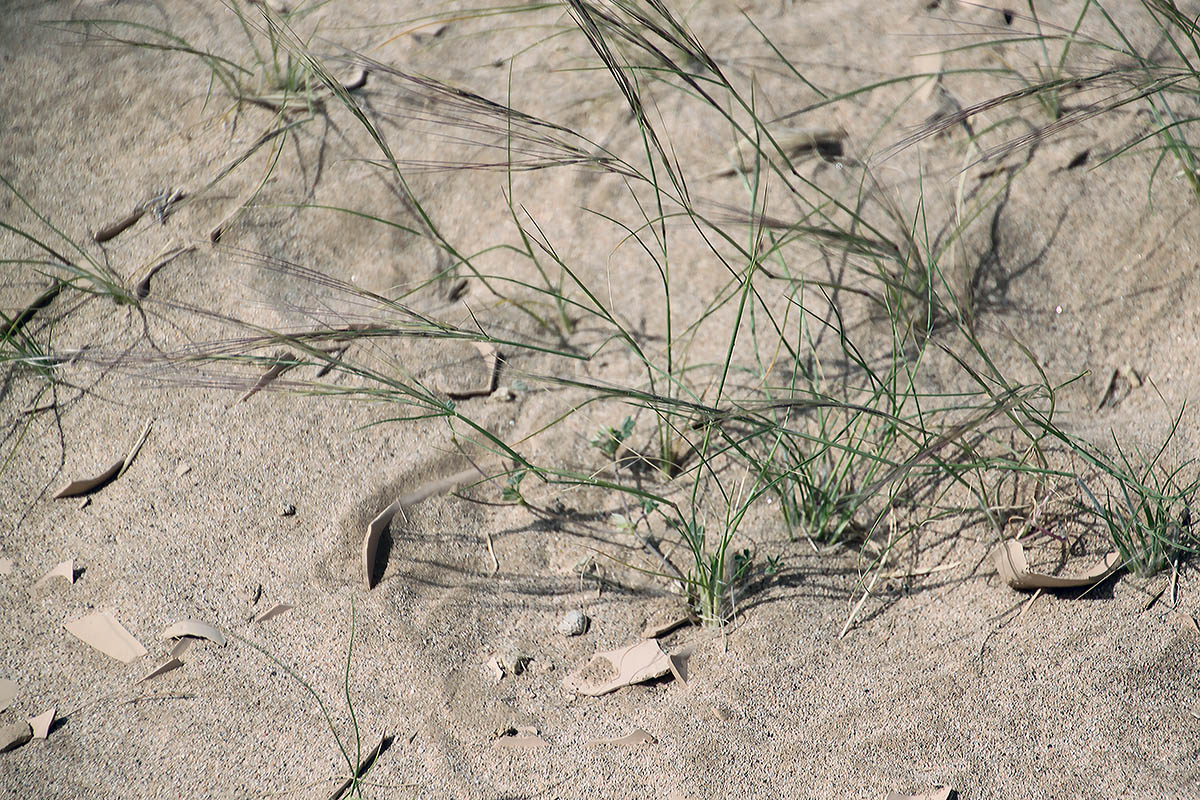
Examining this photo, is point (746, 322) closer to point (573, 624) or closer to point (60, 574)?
point (573, 624)

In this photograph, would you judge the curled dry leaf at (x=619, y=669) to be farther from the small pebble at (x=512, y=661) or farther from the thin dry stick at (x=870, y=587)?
the thin dry stick at (x=870, y=587)

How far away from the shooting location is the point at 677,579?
4.63 ft

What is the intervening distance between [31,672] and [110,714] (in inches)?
6.5

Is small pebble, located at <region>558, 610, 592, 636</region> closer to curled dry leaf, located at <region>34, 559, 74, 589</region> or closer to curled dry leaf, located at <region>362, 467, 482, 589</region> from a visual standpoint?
curled dry leaf, located at <region>362, 467, 482, 589</region>

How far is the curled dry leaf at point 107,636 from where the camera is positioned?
4.59ft

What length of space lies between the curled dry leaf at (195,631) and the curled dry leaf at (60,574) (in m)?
0.22

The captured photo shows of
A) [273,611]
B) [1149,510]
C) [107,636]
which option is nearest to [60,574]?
[107,636]

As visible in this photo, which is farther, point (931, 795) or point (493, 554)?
point (493, 554)

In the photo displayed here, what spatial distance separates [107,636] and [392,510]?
47 centimetres

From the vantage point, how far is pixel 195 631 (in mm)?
1411

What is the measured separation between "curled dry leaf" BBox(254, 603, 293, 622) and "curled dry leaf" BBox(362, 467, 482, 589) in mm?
128

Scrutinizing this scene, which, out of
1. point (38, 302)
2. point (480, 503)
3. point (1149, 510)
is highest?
point (38, 302)

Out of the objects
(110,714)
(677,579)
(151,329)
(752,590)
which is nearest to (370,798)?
(110,714)

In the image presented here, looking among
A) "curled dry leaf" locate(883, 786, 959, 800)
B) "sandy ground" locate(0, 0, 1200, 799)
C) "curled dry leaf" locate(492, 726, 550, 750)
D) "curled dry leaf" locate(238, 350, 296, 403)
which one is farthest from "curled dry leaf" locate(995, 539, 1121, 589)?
"curled dry leaf" locate(238, 350, 296, 403)
